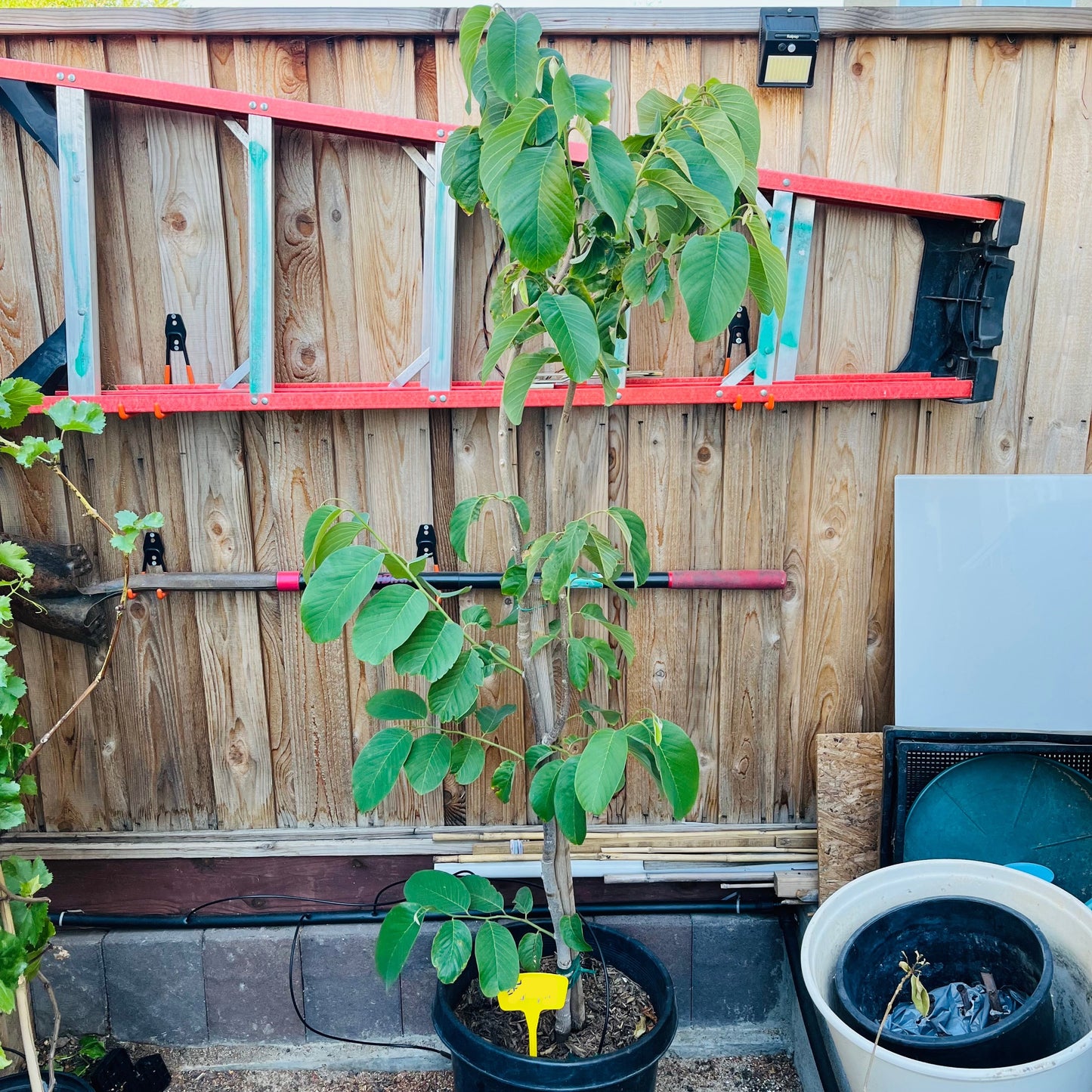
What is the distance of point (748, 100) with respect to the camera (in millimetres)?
1193

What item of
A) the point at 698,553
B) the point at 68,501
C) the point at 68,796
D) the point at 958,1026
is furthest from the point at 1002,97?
the point at 68,796

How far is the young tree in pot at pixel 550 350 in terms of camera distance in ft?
3.49

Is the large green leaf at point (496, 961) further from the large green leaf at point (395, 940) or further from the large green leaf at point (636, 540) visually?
the large green leaf at point (636, 540)

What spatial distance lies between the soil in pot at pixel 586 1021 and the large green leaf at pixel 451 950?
223mm

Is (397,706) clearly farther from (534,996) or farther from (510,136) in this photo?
(510,136)

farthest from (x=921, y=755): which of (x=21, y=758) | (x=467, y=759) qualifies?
(x=21, y=758)

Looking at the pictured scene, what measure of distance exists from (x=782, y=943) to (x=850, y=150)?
1.63 metres

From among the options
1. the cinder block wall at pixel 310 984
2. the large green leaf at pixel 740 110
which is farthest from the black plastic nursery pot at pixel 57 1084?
the large green leaf at pixel 740 110

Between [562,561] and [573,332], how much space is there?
33 cm

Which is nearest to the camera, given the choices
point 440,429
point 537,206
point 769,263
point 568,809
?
point 537,206

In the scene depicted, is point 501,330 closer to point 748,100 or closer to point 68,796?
point 748,100

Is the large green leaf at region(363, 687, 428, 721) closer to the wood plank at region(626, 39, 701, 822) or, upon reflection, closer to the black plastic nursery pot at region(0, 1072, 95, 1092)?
the wood plank at region(626, 39, 701, 822)

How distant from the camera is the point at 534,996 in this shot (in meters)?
1.53

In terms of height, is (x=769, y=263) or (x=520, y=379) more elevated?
(x=769, y=263)
